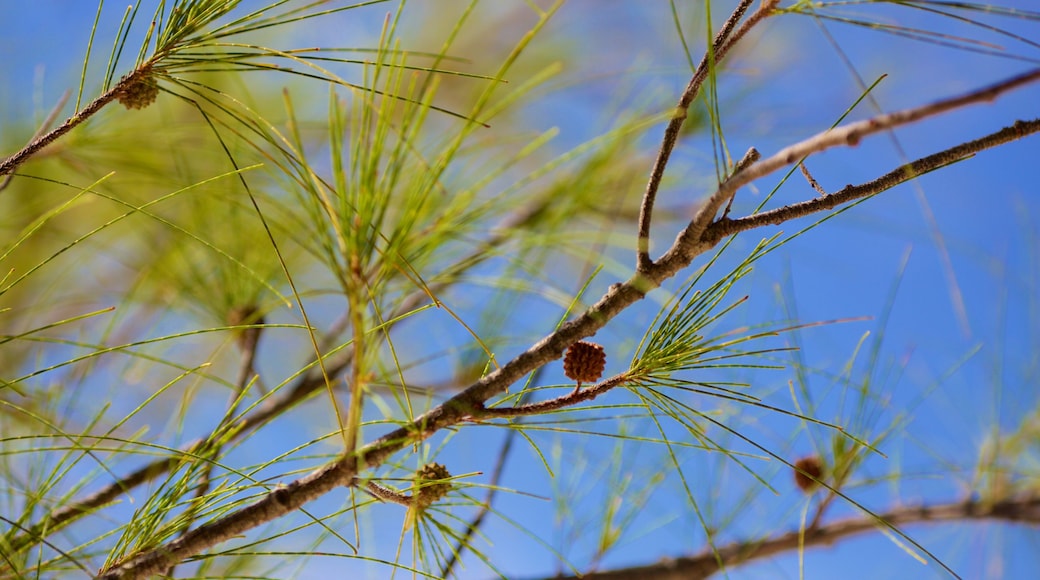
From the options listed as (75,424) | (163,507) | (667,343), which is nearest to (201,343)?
(75,424)

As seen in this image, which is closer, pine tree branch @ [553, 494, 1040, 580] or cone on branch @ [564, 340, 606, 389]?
cone on branch @ [564, 340, 606, 389]

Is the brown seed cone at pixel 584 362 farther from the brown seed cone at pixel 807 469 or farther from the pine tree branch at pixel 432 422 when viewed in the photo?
the brown seed cone at pixel 807 469

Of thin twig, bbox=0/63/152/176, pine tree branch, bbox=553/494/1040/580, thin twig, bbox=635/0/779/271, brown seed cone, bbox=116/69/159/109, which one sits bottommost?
pine tree branch, bbox=553/494/1040/580

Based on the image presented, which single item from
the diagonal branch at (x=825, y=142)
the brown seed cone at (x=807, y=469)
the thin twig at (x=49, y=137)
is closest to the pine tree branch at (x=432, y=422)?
the diagonal branch at (x=825, y=142)

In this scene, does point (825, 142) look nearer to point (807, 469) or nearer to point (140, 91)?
point (140, 91)

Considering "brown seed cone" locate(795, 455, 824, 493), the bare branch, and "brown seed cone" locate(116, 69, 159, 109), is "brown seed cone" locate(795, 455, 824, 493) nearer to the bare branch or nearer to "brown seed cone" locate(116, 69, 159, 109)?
the bare branch

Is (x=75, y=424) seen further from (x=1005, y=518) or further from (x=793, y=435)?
(x=1005, y=518)

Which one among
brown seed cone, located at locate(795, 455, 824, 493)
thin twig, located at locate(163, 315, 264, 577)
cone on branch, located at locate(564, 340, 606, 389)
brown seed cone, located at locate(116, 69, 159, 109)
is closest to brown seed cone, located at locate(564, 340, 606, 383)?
cone on branch, located at locate(564, 340, 606, 389)

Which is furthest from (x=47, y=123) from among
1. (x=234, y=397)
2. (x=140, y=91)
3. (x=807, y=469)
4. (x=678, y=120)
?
(x=807, y=469)
